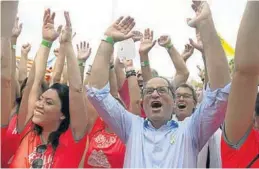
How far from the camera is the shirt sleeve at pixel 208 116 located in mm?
2238

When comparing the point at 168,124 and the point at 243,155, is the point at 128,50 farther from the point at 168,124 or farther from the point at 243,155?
the point at 243,155

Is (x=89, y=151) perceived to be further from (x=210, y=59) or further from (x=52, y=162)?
(x=210, y=59)

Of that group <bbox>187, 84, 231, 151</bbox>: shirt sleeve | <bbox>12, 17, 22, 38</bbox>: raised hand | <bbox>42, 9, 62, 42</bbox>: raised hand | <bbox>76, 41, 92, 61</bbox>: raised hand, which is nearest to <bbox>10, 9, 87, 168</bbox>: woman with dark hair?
Result: <bbox>42, 9, 62, 42</bbox>: raised hand

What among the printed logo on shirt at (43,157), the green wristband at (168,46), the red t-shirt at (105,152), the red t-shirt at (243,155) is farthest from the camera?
the green wristband at (168,46)

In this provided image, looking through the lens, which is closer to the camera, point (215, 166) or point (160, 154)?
point (160, 154)

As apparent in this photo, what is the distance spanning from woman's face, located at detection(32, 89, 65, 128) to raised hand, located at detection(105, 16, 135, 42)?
2.22 ft

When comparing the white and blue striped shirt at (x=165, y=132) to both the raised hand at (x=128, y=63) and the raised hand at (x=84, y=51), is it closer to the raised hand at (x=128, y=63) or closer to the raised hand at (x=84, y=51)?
the raised hand at (x=84, y=51)

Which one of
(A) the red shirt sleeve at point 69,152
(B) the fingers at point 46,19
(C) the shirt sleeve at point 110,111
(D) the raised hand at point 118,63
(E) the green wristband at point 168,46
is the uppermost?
(B) the fingers at point 46,19

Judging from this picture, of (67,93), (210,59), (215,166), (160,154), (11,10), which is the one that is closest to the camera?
(11,10)

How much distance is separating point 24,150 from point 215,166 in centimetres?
125

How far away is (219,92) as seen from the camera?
7.32ft

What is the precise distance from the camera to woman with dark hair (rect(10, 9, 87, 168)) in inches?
107

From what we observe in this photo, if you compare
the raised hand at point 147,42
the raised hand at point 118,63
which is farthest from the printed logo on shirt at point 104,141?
the raised hand at point 118,63

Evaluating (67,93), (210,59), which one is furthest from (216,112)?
(67,93)
